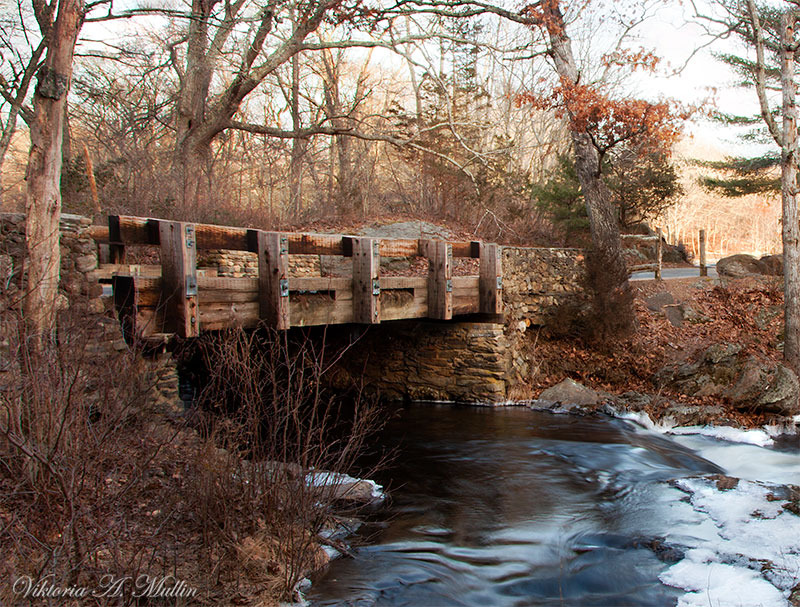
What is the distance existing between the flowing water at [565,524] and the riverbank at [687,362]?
108 cm

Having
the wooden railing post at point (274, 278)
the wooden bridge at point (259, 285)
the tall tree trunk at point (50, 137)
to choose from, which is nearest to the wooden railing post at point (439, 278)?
the wooden bridge at point (259, 285)

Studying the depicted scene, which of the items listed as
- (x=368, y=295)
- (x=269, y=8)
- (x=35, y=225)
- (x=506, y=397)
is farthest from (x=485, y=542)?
(x=269, y=8)

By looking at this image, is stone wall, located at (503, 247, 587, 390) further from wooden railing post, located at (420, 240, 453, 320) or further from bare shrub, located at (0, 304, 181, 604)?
bare shrub, located at (0, 304, 181, 604)

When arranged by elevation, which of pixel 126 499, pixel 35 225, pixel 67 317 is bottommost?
pixel 126 499

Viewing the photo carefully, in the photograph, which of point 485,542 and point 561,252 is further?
point 561,252

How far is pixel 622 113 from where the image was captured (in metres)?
13.1

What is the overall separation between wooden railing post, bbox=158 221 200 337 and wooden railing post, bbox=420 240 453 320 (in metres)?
4.67

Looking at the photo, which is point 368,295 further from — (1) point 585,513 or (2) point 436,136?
(2) point 436,136

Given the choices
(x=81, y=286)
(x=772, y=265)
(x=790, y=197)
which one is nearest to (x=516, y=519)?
(x=81, y=286)

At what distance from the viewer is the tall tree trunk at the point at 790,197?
436 inches

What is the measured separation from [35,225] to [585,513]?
6.04 m

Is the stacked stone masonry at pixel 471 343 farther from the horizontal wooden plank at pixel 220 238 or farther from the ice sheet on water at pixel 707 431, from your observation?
the horizontal wooden plank at pixel 220 238

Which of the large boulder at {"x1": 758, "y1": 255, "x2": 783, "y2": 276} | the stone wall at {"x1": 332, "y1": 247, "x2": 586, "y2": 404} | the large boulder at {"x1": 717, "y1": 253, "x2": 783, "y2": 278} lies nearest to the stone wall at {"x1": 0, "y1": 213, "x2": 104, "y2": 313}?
the stone wall at {"x1": 332, "y1": 247, "x2": 586, "y2": 404}

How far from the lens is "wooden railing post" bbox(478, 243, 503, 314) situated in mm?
Result: 11555
